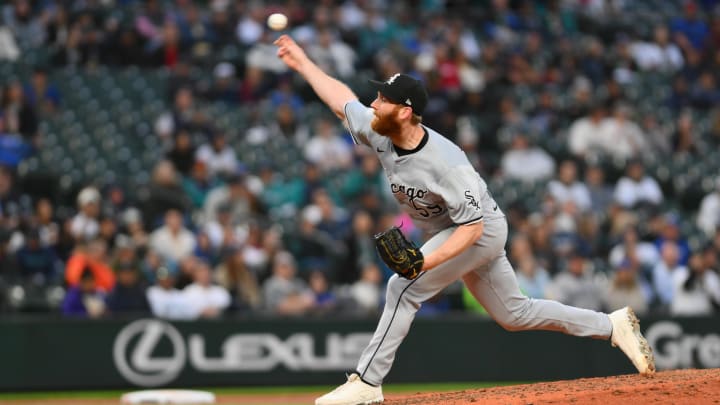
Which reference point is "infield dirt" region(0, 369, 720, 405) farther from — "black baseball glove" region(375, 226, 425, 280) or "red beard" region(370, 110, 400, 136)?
"red beard" region(370, 110, 400, 136)

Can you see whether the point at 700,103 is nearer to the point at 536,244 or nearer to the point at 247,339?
the point at 536,244

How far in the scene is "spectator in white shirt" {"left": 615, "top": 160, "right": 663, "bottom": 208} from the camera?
15.4 m

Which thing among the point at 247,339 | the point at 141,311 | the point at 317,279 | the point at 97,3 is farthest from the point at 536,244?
the point at 97,3

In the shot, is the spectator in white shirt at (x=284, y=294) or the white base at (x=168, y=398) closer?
the white base at (x=168, y=398)

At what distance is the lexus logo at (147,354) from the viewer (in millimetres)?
11969

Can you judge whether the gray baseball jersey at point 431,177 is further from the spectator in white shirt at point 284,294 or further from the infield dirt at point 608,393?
the spectator in white shirt at point 284,294

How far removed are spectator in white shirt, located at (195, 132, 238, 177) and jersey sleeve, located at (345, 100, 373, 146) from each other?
7550 millimetres

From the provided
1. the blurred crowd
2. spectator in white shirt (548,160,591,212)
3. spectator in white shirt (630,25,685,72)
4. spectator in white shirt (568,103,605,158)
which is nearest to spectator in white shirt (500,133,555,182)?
the blurred crowd

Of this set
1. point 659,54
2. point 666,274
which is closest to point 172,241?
point 666,274

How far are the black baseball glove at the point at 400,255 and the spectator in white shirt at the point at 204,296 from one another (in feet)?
19.9

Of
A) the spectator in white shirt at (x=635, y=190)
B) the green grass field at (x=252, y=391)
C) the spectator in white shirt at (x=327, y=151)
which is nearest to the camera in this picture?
the green grass field at (x=252, y=391)

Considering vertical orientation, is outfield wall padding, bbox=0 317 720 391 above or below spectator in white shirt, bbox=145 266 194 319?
below

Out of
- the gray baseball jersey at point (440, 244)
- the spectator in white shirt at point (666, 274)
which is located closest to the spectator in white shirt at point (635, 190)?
the spectator in white shirt at point (666, 274)

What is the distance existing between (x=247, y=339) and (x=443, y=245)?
20.2 ft
